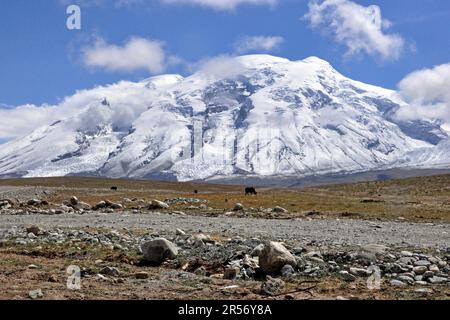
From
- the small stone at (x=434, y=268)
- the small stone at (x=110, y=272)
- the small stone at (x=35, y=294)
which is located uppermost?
the small stone at (x=35, y=294)

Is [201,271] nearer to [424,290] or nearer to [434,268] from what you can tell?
[424,290]

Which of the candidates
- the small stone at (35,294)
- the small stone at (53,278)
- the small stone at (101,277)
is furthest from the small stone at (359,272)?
the small stone at (35,294)

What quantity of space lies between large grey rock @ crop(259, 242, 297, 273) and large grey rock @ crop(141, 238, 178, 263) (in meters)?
3.90

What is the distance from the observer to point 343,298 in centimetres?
1420

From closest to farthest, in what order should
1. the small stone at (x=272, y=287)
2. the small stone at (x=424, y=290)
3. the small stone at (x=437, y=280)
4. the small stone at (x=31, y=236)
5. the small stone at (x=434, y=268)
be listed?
the small stone at (x=272, y=287)
the small stone at (x=424, y=290)
the small stone at (x=437, y=280)
the small stone at (x=434, y=268)
the small stone at (x=31, y=236)

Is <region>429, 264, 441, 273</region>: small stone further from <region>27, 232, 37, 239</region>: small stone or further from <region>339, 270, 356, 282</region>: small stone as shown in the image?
<region>27, 232, 37, 239</region>: small stone

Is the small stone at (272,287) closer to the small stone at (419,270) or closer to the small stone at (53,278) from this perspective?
the small stone at (419,270)

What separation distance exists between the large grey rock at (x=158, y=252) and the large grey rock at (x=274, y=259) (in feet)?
12.8

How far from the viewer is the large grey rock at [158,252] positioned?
68.8 feet

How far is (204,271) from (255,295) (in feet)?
15.4

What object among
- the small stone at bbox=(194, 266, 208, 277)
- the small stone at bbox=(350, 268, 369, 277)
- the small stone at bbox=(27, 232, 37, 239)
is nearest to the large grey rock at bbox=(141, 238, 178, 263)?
the small stone at bbox=(194, 266, 208, 277)
